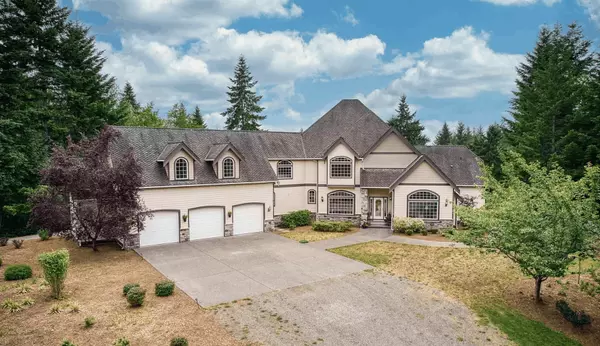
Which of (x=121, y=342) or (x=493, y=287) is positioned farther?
A: (x=493, y=287)

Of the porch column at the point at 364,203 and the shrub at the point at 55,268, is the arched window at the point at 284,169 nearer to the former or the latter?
the porch column at the point at 364,203

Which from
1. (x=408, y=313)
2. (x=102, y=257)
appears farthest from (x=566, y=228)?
(x=102, y=257)

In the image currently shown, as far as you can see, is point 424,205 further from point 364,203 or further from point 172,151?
point 172,151

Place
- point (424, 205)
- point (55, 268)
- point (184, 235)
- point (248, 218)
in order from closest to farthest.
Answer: point (55, 268) < point (184, 235) < point (248, 218) < point (424, 205)

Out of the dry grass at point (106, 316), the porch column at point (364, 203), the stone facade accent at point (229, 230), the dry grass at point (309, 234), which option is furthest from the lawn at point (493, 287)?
the dry grass at point (106, 316)

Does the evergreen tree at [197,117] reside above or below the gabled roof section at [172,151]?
above

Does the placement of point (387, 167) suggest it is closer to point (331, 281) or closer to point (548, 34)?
point (331, 281)

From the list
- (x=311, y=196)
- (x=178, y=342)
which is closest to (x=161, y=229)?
(x=311, y=196)
